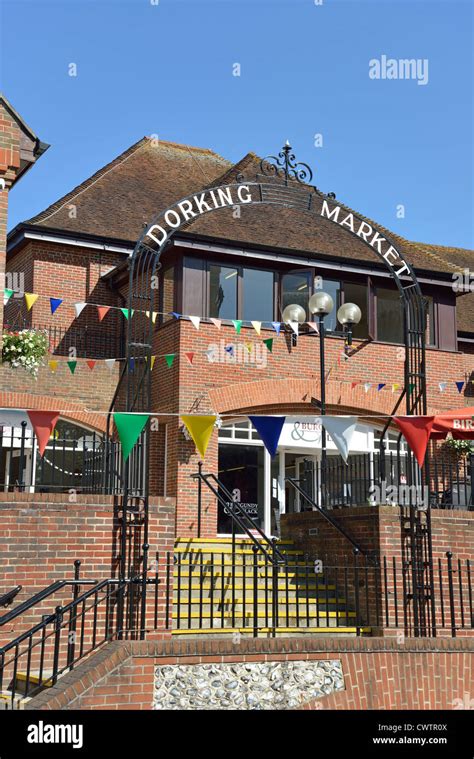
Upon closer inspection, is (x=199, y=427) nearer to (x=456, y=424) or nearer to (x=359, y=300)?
(x=456, y=424)

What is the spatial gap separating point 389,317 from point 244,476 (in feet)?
16.8

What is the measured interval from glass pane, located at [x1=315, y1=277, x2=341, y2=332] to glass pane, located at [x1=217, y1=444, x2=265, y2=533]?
10.9ft

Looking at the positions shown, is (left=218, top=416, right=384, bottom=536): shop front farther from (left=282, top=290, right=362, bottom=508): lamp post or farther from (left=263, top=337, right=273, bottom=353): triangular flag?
(left=282, top=290, right=362, bottom=508): lamp post

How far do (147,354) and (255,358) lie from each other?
7201 millimetres

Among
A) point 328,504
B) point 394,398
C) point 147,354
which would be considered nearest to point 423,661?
point 328,504

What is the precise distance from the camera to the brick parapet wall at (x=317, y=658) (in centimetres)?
879

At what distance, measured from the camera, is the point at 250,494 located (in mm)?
18266

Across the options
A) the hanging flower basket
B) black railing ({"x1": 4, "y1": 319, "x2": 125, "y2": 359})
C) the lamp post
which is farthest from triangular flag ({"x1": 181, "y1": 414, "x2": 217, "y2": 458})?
black railing ({"x1": 4, "y1": 319, "x2": 125, "y2": 359})

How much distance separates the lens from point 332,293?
1986cm

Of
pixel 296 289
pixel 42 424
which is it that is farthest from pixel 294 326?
pixel 42 424

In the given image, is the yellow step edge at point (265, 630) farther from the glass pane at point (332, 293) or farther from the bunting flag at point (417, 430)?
the glass pane at point (332, 293)
